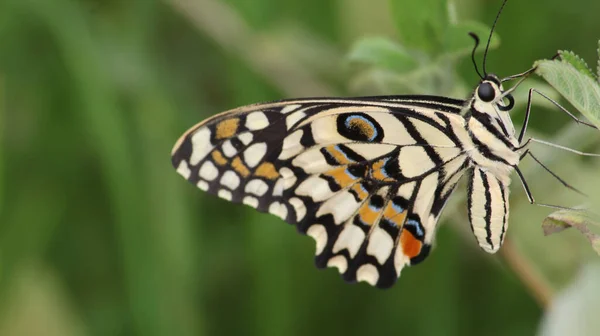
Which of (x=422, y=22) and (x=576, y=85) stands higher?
(x=422, y=22)

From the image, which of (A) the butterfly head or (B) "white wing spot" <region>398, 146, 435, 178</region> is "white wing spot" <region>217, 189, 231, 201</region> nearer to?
(B) "white wing spot" <region>398, 146, 435, 178</region>

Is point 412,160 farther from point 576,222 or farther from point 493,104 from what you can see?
point 576,222

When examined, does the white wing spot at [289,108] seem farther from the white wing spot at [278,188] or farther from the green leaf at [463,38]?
the green leaf at [463,38]

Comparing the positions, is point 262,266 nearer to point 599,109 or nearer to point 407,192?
point 407,192

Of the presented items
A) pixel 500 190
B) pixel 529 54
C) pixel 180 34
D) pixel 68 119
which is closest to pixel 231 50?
pixel 180 34

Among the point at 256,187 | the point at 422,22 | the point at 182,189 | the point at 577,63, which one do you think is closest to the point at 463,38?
the point at 422,22

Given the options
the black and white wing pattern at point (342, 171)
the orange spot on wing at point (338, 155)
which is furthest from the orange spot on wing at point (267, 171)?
the orange spot on wing at point (338, 155)
